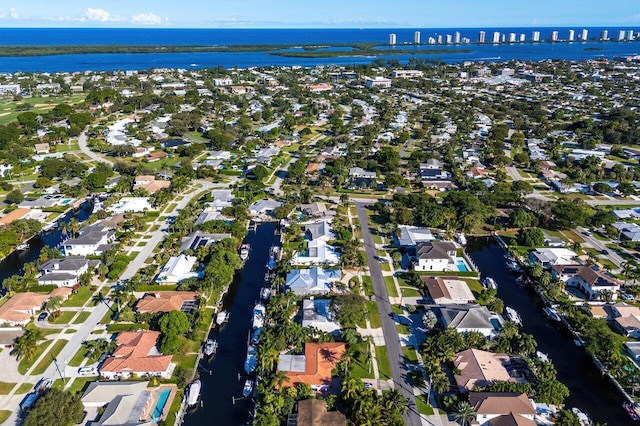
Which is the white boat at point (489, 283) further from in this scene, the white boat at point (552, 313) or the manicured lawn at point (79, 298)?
the manicured lawn at point (79, 298)

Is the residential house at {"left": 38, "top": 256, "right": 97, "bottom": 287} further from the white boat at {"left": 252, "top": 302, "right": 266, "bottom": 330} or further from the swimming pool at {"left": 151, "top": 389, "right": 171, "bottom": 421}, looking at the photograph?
the swimming pool at {"left": 151, "top": 389, "right": 171, "bottom": 421}

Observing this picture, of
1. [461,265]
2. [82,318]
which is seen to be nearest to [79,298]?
[82,318]

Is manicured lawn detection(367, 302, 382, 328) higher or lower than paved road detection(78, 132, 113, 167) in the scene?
lower

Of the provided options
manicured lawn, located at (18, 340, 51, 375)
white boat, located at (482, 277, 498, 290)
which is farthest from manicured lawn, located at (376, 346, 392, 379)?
manicured lawn, located at (18, 340, 51, 375)

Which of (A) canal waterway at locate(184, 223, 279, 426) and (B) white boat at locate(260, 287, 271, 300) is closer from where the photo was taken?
(A) canal waterway at locate(184, 223, 279, 426)

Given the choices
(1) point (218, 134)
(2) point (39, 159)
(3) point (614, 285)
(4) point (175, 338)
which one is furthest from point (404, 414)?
(2) point (39, 159)
